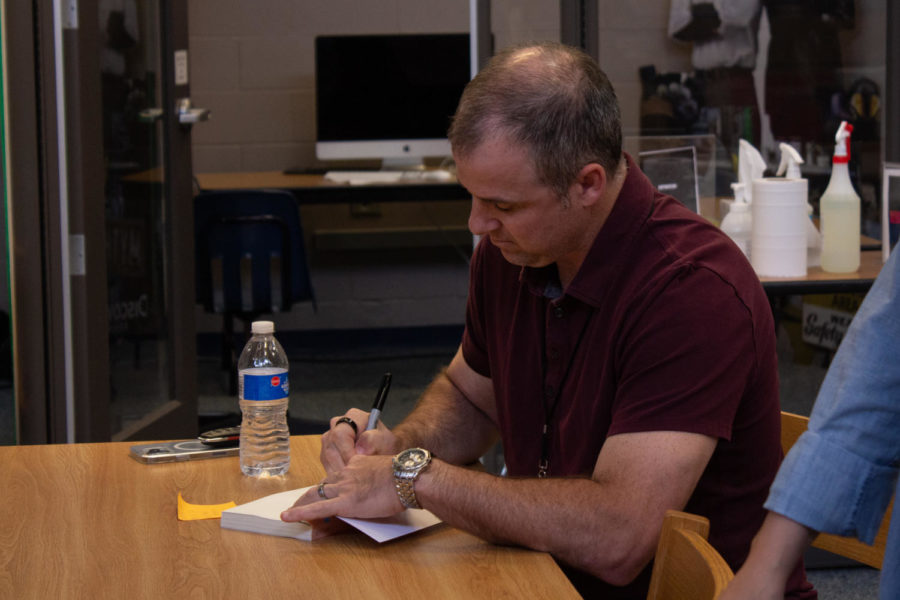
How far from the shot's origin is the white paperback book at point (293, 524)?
132 cm

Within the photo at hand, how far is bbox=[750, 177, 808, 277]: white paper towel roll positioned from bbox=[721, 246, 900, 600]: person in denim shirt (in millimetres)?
1751

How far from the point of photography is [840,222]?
276 centimetres

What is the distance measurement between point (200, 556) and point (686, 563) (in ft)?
1.73

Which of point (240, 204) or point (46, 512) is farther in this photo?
point (240, 204)

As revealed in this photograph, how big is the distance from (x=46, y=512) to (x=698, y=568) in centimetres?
81

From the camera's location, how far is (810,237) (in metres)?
2.87

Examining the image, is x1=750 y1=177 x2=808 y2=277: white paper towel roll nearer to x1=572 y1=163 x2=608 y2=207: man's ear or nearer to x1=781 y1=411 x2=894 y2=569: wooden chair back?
x1=781 y1=411 x2=894 y2=569: wooden chair back

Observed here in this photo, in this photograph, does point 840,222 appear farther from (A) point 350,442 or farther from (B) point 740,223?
(A) point 350,442

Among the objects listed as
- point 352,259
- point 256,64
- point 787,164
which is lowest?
point 352,259

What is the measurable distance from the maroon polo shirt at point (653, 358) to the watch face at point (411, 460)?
0.74 ft

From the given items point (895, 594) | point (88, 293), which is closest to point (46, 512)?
point (895, 594)

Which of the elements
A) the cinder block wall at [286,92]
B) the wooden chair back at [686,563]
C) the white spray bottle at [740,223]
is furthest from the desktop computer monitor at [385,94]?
the wooden chair back at [686,563]

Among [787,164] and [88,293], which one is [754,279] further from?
[88,293]

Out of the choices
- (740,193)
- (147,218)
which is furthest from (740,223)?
(147,218)
